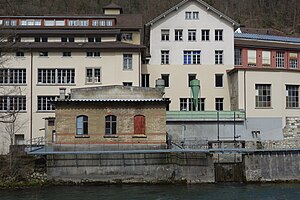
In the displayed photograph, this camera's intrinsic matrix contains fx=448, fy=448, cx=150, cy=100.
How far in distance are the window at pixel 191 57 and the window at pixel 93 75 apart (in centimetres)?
1029

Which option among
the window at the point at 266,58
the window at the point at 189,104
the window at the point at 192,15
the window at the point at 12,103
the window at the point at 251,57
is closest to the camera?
the window at the point at 12,103

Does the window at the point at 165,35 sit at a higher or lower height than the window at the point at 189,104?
higher

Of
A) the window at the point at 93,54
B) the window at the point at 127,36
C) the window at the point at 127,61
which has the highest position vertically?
the window at the point at 127,36

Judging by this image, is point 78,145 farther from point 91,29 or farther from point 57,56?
point 91,29

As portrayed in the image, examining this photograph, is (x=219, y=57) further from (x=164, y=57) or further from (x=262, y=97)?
(x=262, y=97)

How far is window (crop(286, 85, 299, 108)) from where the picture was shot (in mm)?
44375

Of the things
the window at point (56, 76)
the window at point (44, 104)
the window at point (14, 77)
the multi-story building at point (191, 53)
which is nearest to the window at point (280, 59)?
the multi-story building at point (191, 53)

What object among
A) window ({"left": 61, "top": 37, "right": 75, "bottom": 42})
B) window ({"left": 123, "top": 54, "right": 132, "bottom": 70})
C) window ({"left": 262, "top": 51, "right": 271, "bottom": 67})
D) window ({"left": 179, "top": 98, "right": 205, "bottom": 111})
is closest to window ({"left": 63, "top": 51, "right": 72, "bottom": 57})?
window ({"left": 61, "top": 37, "right": 75, "bottom": 42})

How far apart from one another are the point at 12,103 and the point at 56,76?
5.09 meters

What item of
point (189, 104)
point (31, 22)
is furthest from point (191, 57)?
point (31, 22)

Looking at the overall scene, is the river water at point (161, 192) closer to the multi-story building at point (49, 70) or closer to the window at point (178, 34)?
the multi-story building at point (49, 70)

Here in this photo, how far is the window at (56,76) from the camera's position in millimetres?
45406

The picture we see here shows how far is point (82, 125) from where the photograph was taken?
35312mm

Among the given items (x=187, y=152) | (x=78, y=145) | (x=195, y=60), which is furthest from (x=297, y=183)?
(x=195, y=60)
